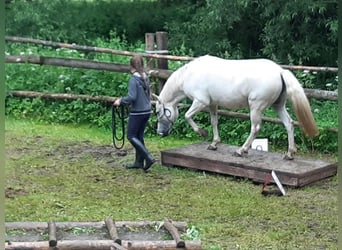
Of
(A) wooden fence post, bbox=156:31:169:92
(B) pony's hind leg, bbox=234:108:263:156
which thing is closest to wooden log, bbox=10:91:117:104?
(A) wooden fence post, bbox=156:31:169:92

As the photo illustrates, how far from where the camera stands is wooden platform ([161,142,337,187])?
5.72 metres

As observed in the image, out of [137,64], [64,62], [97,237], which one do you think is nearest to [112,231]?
[97,237]

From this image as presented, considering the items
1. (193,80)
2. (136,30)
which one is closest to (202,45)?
(136,30)

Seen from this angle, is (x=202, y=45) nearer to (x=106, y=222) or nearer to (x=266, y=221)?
(x=266, y=221)

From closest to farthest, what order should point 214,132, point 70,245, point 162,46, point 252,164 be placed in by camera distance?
point 70,245
point 252,164
point 214,132
point 162,46

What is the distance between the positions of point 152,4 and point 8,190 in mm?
7553

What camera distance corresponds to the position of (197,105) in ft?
20.8

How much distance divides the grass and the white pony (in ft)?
1.67

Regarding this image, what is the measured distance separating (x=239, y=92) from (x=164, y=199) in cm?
128

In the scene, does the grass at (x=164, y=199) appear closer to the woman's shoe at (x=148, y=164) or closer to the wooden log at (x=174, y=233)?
the woman's shoe at (x=148, y=164)

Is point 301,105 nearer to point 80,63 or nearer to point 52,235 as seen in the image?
point 52,235

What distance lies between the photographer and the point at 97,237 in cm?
361

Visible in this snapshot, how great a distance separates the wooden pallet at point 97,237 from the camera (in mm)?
3360

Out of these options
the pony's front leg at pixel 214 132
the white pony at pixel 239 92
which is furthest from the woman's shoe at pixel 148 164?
the pony's front leg at pixel 214 132
